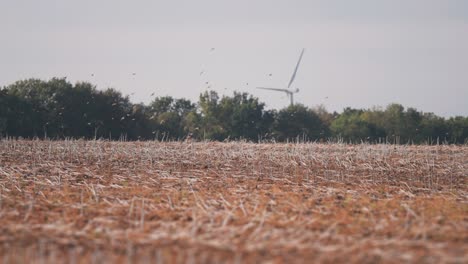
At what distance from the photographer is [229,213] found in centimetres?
1189

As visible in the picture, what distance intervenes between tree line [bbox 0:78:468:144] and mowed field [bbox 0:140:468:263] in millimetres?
32995

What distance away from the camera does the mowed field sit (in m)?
9.03

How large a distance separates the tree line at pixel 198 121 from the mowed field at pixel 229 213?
3300 centimetres

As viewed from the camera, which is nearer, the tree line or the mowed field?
the mowed field

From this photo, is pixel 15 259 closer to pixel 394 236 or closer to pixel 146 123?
pixel 394 236

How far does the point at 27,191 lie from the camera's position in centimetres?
1563

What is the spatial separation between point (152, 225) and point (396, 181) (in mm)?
10434

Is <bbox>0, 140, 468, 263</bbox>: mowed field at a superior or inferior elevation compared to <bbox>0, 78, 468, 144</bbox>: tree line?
inferior

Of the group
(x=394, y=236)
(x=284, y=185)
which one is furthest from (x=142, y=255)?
(x=284, y=185)

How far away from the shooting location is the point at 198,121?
7175cm

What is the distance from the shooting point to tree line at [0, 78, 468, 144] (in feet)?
183

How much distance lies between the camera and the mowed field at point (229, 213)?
29.6ft

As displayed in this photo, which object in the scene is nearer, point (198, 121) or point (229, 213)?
point (229, 213)

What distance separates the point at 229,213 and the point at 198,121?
197ft
